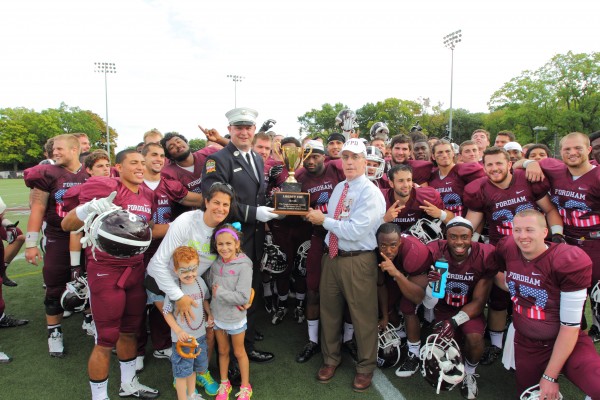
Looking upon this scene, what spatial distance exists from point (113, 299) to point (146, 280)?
300 mm

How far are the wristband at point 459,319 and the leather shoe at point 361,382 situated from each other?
0.89 metres

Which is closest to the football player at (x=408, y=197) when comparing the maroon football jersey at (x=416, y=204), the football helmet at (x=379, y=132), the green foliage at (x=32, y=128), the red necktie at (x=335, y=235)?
the maroon football jersey at (x=416, y=204)

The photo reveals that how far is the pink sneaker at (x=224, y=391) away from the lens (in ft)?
9.93

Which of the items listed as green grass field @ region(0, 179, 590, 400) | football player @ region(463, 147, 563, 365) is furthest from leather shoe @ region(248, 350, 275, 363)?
football player @ region(463, 147, 563, 365)

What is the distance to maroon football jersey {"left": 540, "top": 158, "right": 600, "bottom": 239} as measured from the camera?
3.31 metres

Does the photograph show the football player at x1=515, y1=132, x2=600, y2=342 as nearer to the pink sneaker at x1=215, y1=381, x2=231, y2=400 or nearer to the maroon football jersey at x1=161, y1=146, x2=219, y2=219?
the pink sneaker at x1=215, y1=381, x2=231, y2=400

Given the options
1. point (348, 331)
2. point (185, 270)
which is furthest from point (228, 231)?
point (348, 331)

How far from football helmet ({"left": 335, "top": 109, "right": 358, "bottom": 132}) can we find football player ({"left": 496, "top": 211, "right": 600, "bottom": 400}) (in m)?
4.57

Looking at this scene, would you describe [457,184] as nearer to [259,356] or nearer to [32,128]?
[259,356]

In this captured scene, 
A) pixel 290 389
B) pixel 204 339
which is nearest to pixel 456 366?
pixel 290 389

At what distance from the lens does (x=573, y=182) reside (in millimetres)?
3400

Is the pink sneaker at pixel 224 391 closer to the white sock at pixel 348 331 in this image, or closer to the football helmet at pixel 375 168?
the white sock at pixel 348 331

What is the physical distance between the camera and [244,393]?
3.04 meters

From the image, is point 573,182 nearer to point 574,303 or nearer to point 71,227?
point 574,303
